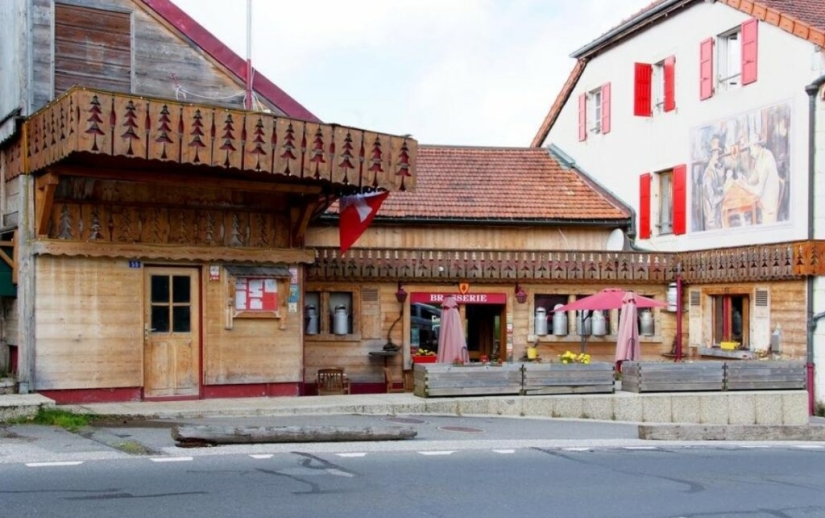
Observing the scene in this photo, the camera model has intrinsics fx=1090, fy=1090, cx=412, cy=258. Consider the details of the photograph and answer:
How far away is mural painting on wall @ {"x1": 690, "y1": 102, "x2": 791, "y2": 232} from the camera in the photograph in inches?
864

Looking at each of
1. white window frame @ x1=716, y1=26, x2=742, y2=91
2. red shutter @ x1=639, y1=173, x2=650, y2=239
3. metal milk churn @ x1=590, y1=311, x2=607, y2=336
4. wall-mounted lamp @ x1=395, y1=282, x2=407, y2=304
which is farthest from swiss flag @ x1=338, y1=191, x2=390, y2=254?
red shutter @ x1=639, y1=173, x2=650, y2=239

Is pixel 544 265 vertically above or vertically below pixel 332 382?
above

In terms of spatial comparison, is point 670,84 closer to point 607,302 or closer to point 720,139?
point 720,139

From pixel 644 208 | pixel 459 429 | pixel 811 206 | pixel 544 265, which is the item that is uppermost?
pixel 644 208

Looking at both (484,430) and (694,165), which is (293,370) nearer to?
(484,430)

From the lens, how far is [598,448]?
14.2 metres

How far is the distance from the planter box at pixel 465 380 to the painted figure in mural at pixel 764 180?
7019 millimetres

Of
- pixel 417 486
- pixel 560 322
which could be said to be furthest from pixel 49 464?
pixel 560 322

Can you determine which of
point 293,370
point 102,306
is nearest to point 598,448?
point 293,370

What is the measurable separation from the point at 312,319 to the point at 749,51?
10864mm

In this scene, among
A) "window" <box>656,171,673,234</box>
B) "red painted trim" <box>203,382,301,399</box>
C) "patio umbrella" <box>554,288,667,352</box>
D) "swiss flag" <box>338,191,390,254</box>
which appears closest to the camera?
"red painted trim" <box>203,382,301,399</box>

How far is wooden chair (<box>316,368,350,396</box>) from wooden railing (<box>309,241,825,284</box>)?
2164 mm

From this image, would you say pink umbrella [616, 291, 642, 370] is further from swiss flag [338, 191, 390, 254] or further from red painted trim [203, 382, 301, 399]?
red painted trim [203, 382, 301, 399]

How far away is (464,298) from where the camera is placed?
24594 millimetres
